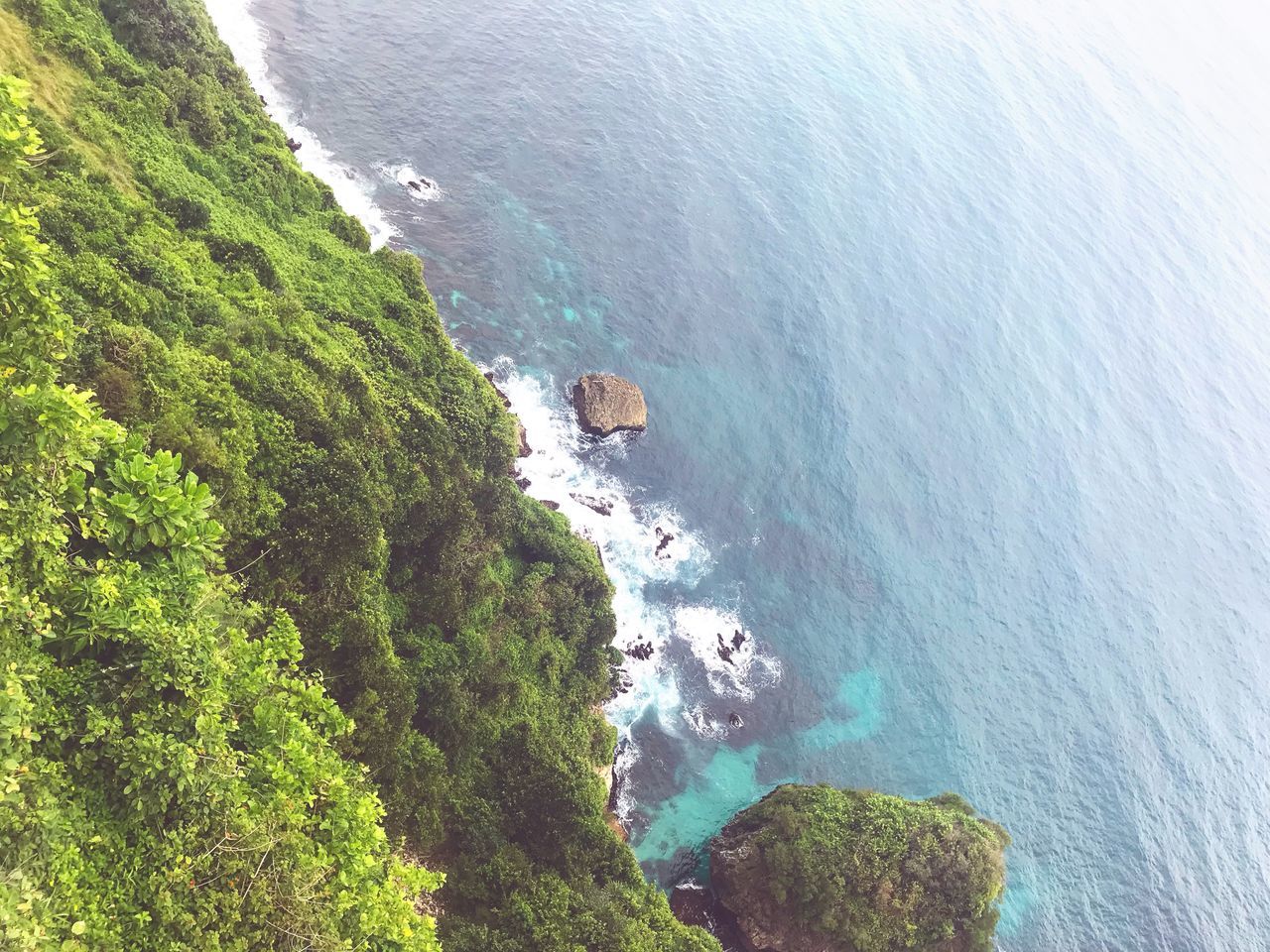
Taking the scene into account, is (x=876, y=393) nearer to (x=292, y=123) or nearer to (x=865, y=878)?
(x=865, y=878)

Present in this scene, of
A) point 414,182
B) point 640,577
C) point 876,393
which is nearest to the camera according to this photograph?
point 640,577

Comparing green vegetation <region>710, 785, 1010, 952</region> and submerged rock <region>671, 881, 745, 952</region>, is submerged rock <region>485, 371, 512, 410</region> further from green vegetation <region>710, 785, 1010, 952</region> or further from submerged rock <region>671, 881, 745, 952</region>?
submerged rock <region>671, 881, 745, 952</region>

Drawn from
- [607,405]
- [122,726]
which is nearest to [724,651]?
[607,405]

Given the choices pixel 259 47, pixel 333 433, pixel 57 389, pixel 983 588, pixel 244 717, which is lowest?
pixel 983 588

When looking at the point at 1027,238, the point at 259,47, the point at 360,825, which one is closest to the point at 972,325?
the point at 1027,238

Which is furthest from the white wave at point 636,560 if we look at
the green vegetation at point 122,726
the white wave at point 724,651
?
the green vegetation at point 122,726

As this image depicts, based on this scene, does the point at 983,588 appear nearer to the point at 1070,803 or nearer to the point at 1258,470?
the point at 1070,803
